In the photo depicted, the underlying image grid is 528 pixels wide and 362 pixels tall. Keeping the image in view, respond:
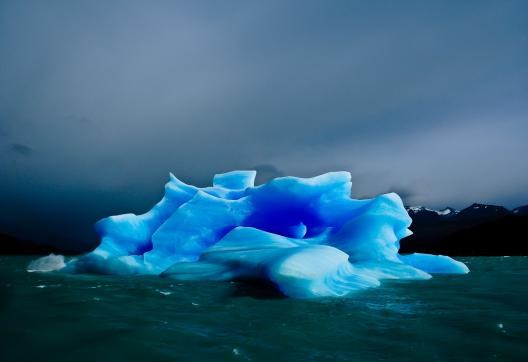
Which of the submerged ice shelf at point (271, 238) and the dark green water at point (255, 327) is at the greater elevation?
A: the submerged ice shelf at point (271, 238)

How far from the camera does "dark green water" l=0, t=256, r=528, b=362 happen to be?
2.37 m

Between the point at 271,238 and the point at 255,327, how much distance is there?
15.0 ft

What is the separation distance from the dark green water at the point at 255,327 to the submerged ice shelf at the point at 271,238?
1.01m

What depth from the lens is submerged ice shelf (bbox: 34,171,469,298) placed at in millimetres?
5805

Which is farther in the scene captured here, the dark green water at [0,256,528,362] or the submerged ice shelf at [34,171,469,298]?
the submerged ice shelf at [34,171,469,298]

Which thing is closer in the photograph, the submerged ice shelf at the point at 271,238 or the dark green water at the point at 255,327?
the dark green water at the point at 255,327

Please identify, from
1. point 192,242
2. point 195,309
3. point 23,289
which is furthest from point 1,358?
point 192,242

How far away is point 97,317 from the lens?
3.22 metres

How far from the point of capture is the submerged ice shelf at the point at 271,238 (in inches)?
229

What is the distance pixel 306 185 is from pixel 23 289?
247 inches

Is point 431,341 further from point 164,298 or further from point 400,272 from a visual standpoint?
point 400,272

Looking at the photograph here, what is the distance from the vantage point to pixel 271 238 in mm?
7660

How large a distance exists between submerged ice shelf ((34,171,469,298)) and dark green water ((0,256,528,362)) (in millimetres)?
1006

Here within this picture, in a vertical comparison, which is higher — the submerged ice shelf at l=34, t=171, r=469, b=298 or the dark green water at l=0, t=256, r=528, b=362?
the submerged ice shelf at l=34, t=171, r=469, b=298
